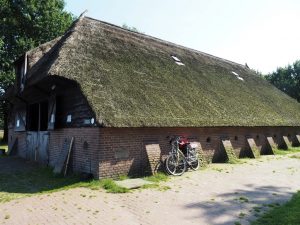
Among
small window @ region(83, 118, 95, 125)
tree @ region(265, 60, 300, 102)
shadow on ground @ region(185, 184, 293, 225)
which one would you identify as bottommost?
shadow on ground @ region(185, 184, 293, 225)

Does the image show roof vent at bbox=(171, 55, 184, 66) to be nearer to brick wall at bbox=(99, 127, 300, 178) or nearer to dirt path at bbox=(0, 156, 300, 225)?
brick wall at bbox=(99, 127, 300, 178)

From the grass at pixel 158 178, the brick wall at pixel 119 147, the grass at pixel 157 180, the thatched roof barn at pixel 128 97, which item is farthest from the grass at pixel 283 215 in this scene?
the thatched roof barn at pixel 128 97

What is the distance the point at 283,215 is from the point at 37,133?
1329 cm

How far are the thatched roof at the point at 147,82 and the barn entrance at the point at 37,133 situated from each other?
2.35m

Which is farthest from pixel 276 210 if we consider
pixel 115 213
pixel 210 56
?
pixel 210 56

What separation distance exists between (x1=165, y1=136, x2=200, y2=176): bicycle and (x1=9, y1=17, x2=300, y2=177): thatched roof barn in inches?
19.8

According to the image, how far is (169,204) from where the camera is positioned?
8.39m

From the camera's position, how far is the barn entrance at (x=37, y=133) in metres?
15.7

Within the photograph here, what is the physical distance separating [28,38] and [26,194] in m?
25.7

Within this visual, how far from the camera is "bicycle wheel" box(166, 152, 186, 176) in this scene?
496 inches

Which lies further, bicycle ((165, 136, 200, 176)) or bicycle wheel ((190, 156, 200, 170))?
bicycle wheel ((190, 156, 200, 170))

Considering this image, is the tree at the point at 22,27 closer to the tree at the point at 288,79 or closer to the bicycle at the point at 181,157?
the bicycle at the point at 181,157

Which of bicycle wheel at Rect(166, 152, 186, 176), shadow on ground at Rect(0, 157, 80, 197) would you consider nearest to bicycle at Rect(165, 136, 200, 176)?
bicycle wheel at Rect(166, 152, 186, 176)

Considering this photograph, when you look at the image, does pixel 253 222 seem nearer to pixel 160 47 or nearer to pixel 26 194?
pixel 26 194
